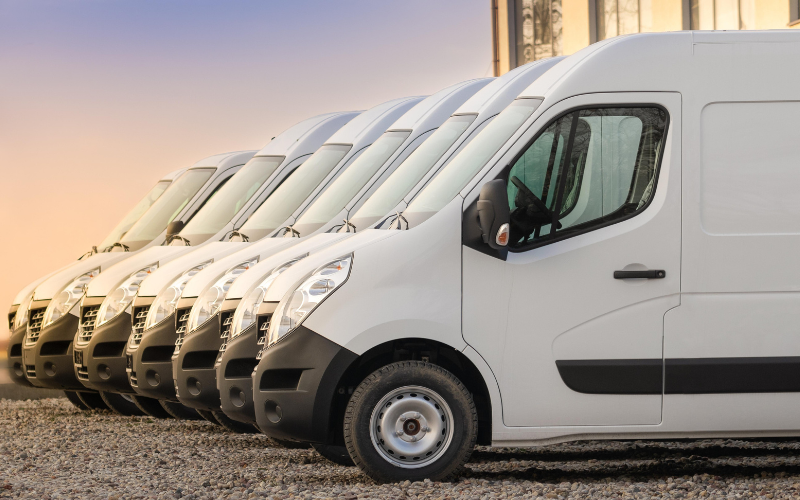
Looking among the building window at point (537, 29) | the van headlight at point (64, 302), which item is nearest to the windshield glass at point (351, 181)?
the van headlight at point (64, 302)

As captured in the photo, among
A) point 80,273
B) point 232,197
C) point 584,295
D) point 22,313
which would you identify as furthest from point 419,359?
point 22,313

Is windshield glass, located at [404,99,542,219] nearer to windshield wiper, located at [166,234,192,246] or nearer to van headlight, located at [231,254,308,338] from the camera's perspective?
van headlight, located at [231,254,308,338]

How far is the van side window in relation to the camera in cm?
686

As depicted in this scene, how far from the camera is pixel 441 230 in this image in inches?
269

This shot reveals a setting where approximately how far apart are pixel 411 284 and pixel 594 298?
1036 millimetres

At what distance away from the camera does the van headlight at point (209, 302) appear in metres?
8.77

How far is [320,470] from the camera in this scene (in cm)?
798

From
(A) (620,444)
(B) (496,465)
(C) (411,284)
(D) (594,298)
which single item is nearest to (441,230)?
(C) (411,284)

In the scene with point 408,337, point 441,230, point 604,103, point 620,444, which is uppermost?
point 604,103

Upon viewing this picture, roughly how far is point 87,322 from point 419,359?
203 inches

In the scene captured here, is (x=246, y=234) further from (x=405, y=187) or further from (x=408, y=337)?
(x=408, y=337)

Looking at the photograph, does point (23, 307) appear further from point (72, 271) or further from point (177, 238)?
point (177, 238)

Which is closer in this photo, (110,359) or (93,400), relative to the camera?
(110,359)

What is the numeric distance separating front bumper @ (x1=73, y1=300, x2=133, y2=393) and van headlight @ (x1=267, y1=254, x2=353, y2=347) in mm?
4005
